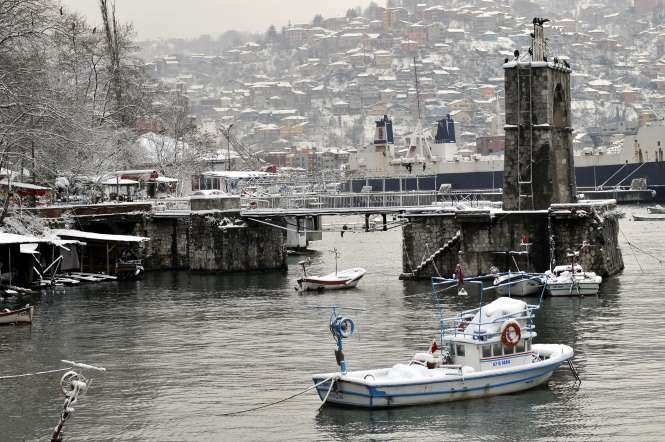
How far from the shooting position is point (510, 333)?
124ft

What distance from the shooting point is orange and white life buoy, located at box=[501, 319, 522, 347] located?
124 ft

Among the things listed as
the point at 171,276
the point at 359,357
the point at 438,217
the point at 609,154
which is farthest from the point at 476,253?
the point at 609,154

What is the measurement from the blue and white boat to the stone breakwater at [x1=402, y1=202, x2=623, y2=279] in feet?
82.4

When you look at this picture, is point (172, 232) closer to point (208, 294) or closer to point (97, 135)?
point (97, 135)

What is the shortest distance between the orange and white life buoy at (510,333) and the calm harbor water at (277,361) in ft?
5.10

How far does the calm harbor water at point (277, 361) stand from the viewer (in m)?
34.6

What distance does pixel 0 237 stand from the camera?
66062 mm

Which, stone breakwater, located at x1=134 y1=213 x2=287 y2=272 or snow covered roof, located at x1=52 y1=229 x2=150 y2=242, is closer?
snow covered roof, located at x1=52 y1=229 x2=150 y2=242

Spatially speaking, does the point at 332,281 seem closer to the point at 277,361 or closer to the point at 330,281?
the point at 330,281

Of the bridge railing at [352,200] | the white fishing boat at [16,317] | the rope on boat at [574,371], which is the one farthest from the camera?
the bridge railing at [352,200]

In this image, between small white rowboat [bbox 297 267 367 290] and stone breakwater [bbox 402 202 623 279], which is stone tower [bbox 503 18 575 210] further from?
small white rowboat [bbox 297 267 367 290]

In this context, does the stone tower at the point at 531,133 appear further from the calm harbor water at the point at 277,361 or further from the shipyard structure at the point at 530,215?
the calm harbor water at the point at 277,361


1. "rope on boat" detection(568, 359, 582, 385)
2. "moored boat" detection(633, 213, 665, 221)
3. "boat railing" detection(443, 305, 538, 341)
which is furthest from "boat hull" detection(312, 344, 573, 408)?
"moored boat" detection(633, 213, 665, 221)

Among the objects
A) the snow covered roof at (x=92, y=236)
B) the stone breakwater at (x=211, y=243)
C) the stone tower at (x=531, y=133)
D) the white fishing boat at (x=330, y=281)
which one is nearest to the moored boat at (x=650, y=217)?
the stone breakwater at (x=211, y=243)
